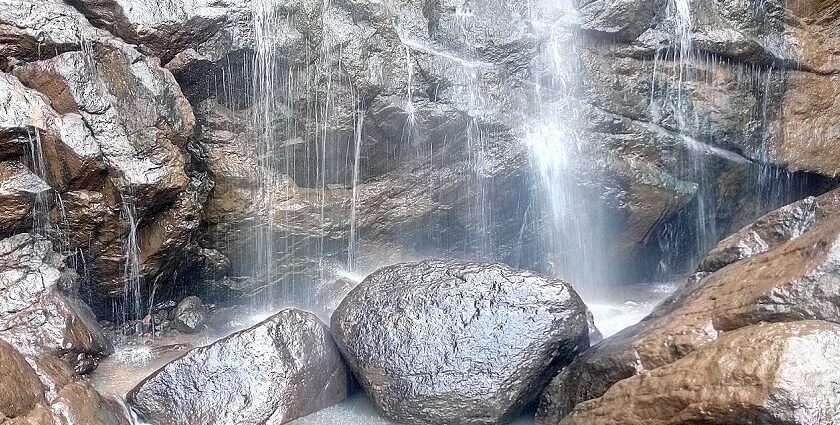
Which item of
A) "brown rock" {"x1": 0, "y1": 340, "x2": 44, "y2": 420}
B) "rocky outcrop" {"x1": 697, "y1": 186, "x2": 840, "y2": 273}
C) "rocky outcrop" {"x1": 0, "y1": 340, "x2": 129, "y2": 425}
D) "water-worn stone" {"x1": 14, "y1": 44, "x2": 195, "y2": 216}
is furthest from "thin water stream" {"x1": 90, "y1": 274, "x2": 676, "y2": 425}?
"rocky outcrop" {"x1": 697, "y1": 186, "x2": 840, "y2": 273}

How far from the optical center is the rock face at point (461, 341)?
4672 mm

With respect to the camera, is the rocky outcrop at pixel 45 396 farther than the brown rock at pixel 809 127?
No

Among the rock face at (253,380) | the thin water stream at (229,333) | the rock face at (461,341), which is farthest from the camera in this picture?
the thin water stream at (229,333)

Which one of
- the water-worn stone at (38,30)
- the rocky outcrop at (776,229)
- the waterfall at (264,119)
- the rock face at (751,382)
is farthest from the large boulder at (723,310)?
the water-worn stone at (38,30)

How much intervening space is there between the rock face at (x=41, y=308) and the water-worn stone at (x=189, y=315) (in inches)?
35.1

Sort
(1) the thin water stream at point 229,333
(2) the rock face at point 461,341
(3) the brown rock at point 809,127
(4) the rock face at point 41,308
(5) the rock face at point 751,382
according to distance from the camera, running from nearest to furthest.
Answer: (5) the rock face at point 751,382
(2) the rock face at point 461,341
(1) the thin water stream at point 229,333
(4) the rock face at point 41,308
(3) the brown rock at point 809,127

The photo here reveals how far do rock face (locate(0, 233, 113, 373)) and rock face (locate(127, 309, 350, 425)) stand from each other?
3.10ft

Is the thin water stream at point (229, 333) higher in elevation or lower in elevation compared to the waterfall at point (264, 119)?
lower

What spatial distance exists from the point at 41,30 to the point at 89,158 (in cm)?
118

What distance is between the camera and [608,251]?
25.9 ft

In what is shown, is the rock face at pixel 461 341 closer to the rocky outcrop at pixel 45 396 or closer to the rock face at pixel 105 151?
the rocky outcrop at pixel 45 396

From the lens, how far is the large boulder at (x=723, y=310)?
3.66 m

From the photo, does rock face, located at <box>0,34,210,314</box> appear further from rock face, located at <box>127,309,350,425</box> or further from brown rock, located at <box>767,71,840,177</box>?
brown rock, located at <box>767,71,840,177</box>

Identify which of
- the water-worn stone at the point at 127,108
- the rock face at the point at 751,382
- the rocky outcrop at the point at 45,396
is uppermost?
the water-worn stone at the point at 127,108
